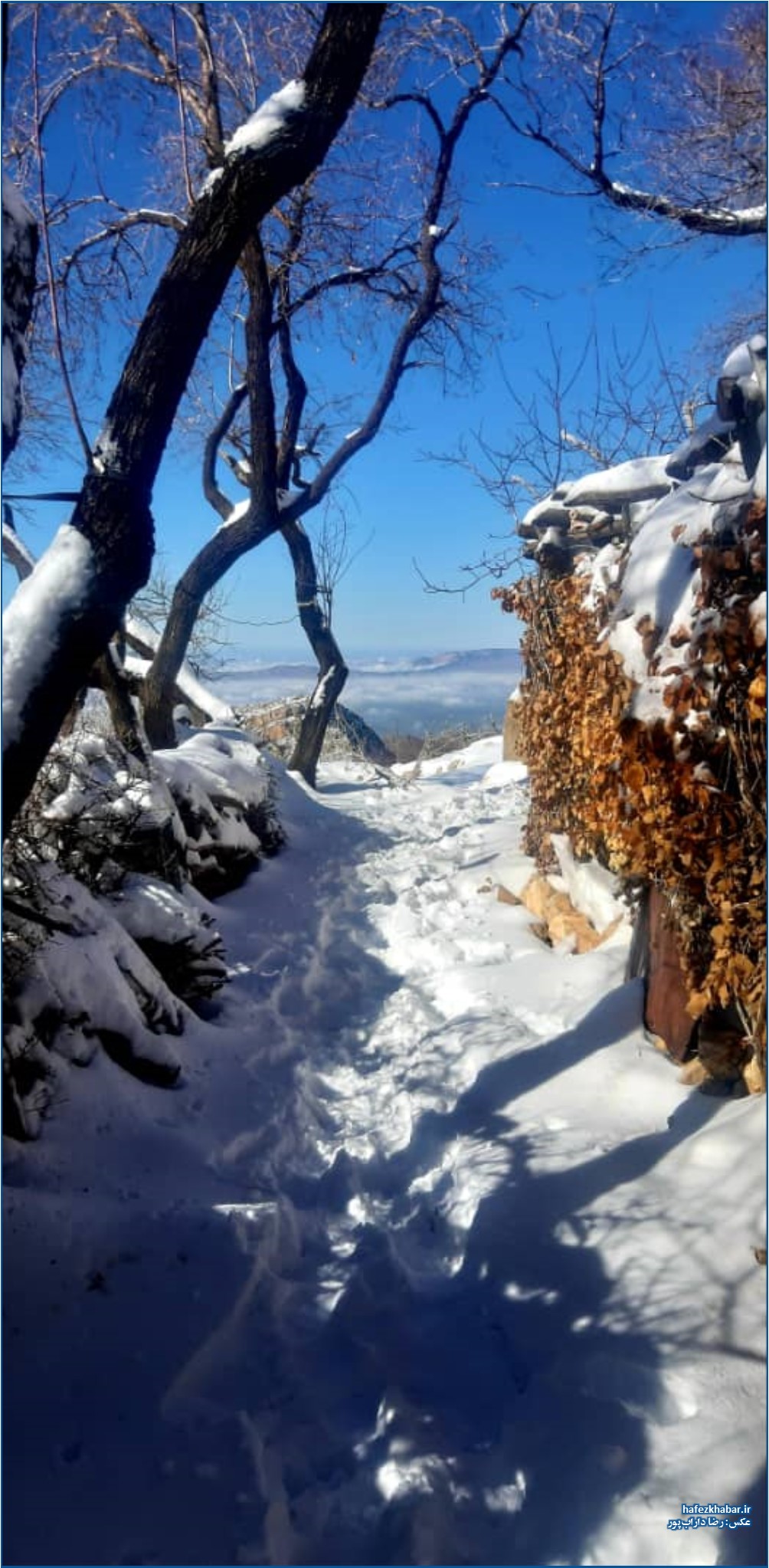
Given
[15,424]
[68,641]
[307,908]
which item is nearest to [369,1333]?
[68,641]

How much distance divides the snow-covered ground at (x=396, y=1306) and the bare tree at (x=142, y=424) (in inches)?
58.0

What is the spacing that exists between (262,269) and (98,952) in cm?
635

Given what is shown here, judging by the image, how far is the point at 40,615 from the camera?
212 centimetres

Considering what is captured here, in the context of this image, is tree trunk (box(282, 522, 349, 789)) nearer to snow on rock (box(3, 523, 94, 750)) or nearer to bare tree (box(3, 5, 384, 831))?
bare tree (box(3, 5, 384, 831))

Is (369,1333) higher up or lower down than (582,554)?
lower down

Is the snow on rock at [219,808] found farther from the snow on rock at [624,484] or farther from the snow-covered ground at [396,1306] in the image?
the snow on rock at [624,484]

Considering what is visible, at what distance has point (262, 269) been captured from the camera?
7.16m

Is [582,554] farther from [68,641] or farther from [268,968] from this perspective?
[68,641]

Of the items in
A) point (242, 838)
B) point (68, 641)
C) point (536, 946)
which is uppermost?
point (68, 641)

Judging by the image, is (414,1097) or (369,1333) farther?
(414,1097)

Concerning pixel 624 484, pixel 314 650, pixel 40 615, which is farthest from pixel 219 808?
pixel 314 650

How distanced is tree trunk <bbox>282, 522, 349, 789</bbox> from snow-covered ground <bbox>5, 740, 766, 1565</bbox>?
834 centimetres

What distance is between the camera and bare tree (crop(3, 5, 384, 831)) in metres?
2.12

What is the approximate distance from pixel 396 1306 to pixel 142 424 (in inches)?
109
